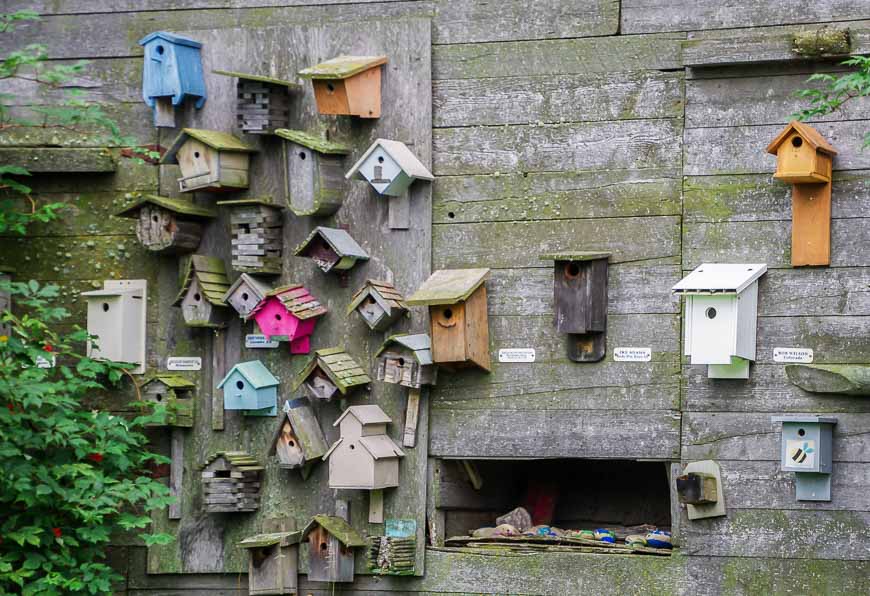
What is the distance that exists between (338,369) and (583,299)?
106 centimetres

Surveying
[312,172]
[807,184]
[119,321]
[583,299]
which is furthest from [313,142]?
[807,184]

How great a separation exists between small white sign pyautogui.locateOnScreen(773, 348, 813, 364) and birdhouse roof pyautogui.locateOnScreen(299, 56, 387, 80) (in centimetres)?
202

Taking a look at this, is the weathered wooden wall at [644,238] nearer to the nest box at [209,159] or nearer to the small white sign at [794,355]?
the small white sign at [794,355]

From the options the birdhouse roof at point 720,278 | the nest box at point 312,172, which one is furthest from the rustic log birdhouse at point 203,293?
the birdhouse roof at point 720,278

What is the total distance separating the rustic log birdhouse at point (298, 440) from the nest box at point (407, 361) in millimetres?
398

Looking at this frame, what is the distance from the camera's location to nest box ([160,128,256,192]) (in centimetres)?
650

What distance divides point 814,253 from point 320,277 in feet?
6.77

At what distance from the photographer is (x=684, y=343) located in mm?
6078

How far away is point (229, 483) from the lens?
256 inches

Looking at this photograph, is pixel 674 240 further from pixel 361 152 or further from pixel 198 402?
pixel 198 402

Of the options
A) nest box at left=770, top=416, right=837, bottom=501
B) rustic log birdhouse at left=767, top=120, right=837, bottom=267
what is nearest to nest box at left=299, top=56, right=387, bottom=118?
rustic log birdhouse at left=767, top=120, right=837, bottom=267

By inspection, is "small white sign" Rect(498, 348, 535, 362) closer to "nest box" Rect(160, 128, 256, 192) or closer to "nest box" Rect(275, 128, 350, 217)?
"nest box" Rect(275, 128, 350, 217)

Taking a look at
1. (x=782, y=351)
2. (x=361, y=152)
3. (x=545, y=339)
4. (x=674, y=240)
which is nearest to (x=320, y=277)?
(x=361, y=152)

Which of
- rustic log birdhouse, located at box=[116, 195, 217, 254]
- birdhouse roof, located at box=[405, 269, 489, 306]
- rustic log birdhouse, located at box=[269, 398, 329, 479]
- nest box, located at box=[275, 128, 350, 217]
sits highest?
nest box, located at box=[275, 128, 350, 217]
